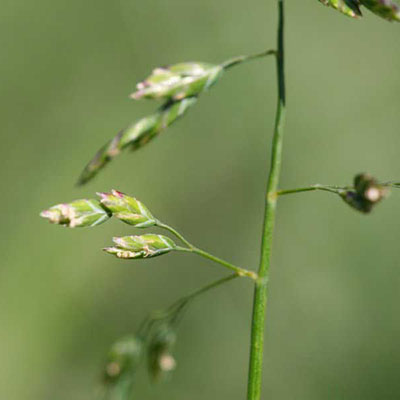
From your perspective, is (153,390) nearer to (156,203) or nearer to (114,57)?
(156,203)

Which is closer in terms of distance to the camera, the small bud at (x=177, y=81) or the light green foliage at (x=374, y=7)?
the light green foliage at (x=374, y=7)

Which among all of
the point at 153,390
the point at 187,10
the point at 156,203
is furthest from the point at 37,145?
the point at 153,390

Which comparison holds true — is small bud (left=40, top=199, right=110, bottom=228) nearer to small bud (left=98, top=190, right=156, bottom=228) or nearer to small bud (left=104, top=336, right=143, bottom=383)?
small bud (left=98, top=190, right=156, bottom=228)

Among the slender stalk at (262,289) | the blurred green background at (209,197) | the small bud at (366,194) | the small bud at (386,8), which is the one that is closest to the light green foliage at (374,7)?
the small bud at (386,8)

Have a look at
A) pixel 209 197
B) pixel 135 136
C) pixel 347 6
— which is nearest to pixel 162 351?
pixel 135 136

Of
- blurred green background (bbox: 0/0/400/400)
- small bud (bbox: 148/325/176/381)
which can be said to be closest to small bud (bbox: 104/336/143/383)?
small bud (bbox: 148/325/176/381)

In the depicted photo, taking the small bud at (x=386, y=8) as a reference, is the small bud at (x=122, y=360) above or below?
below

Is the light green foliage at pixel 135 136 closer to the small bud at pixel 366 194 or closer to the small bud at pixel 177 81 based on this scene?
the small bud at pixel 177 81
